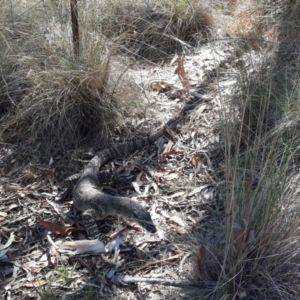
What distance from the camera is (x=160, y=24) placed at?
6.92 meters

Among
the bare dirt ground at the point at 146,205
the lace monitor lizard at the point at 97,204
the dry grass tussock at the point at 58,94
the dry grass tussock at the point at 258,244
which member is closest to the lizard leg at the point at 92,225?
the lace monitor lizard at the point at 97,204

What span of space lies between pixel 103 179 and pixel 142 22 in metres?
2.62

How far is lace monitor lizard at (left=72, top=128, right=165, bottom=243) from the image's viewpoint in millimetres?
4172

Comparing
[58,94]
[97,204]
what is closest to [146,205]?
[97,204]

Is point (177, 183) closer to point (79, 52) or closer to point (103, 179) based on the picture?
point (103, 179)

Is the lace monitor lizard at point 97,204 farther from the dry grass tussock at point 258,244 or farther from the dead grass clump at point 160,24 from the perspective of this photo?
the dead grass clump at point 160,24

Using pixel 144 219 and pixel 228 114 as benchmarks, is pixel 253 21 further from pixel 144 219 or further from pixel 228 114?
pixel 144 219

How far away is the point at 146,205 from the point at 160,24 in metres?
2.93

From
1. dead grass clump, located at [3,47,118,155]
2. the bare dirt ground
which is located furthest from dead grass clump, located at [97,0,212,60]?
dead grass clump, located at [3,47,118,155]

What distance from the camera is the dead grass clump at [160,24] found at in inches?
265

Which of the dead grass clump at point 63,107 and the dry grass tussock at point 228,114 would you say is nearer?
the dry grass tussock at point 228,114

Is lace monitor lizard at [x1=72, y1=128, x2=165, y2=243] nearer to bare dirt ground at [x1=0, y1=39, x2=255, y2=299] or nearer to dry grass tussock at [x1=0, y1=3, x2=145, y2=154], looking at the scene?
bare dirt ground at [x1=0, y1=39, x2=255, y2=299]

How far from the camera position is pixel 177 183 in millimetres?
4812

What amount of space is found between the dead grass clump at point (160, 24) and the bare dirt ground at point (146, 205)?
1.67ft
